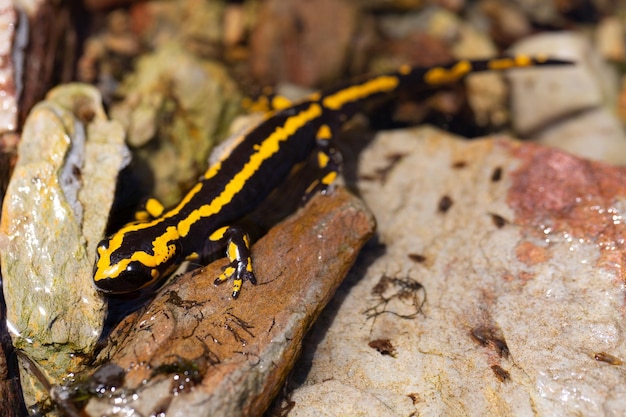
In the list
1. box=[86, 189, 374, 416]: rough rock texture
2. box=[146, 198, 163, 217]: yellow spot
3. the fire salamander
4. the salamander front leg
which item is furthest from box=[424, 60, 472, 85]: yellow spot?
box=[146, 198, 163, 217]: yellow spot

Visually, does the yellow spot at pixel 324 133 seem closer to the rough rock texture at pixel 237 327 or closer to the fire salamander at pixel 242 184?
the fire salamander at pixel 242 184

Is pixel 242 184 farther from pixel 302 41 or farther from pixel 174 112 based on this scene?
pixel 302 41

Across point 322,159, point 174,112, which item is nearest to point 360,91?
point 322,159

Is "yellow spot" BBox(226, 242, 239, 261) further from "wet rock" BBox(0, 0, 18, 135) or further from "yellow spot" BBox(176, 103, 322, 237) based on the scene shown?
"wet rock" BBox(0, 0, 18, 135)

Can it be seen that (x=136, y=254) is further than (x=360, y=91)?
No

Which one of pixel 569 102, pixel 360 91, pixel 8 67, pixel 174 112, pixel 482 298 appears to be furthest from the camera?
pixel 569 102

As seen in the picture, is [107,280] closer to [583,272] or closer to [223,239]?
[223,239]

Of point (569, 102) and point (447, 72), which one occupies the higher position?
point (447, 72)
